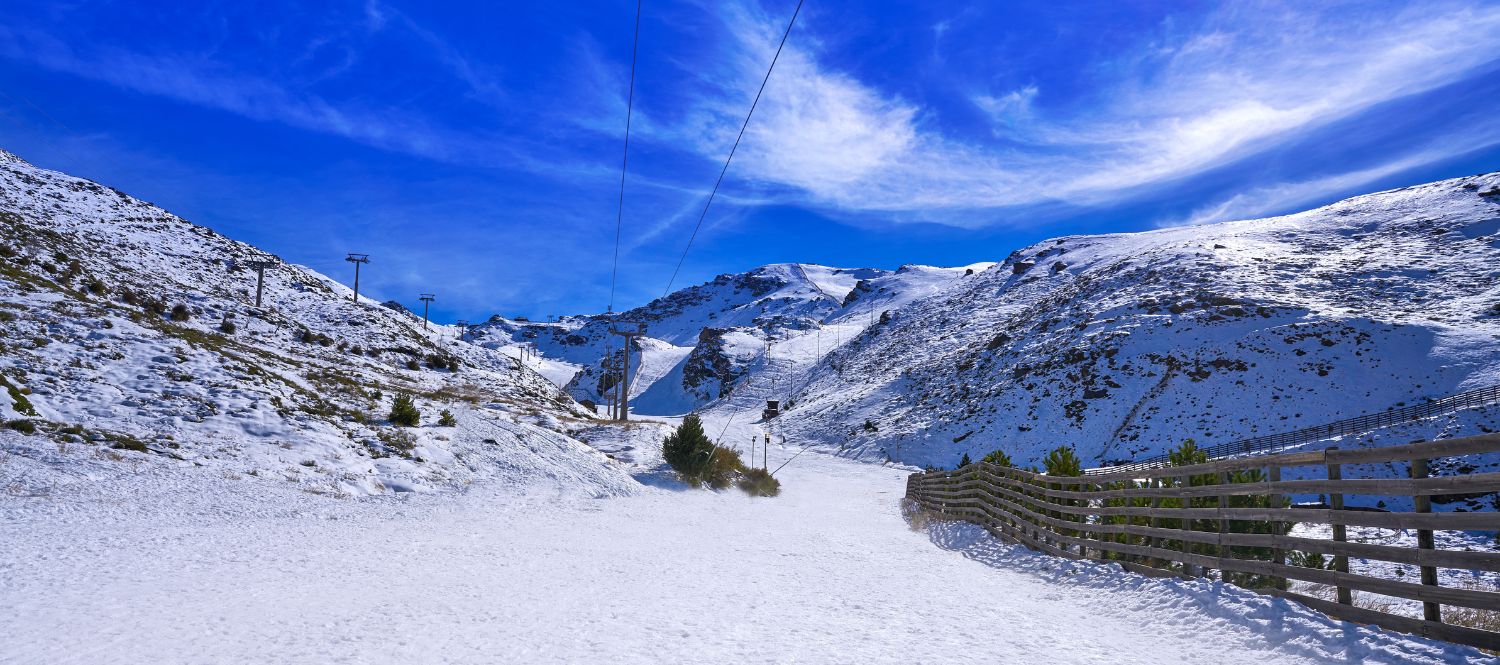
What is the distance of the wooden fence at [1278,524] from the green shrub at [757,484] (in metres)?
15.0

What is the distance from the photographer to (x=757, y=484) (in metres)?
28.9

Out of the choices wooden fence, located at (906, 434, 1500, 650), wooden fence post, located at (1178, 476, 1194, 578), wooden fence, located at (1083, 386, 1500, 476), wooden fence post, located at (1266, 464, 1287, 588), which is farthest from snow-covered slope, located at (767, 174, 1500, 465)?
wooden fence post, located at (1266, 464, 1287, 588)

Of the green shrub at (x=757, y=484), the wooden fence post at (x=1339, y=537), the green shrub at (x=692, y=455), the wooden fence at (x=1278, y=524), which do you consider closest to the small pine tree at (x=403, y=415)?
the green shrub at (x=692, y=455)

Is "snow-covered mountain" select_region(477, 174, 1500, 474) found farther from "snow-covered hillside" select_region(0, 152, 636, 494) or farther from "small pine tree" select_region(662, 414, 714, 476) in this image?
"snow-covered hillside" select_region(0, 152, 636, 494)

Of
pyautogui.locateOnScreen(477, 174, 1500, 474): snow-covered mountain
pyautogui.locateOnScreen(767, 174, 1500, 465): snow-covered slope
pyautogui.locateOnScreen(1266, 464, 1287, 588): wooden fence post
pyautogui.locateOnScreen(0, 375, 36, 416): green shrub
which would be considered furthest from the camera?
pyautogui.locateOnScreen(767, 174, 1500, 465): snow-covered slope

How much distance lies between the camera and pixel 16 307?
711 inches

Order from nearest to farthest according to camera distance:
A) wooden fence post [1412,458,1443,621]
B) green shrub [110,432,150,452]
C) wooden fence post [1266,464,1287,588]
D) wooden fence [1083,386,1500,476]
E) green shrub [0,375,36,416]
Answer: wooden fence post [1412,458,1443,621] < wooden fence post [1266,464,1287,588] < green shrub [0,375,36,416] < green shrub [110,432,150,452] < wooden fence [1083,386,1500,476]

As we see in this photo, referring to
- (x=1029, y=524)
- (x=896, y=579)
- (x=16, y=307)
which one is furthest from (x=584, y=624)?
(x=16, y=307)

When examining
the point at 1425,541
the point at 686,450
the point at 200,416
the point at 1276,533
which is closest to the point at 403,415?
the point at 200,416

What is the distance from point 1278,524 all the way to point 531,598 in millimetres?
7279

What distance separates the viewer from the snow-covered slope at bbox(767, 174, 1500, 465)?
167ft

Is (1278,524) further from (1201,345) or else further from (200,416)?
(1201,345)

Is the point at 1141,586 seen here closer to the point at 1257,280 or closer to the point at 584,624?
the point at 584,624

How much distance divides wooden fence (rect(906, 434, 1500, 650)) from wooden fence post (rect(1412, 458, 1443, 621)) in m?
0.01
